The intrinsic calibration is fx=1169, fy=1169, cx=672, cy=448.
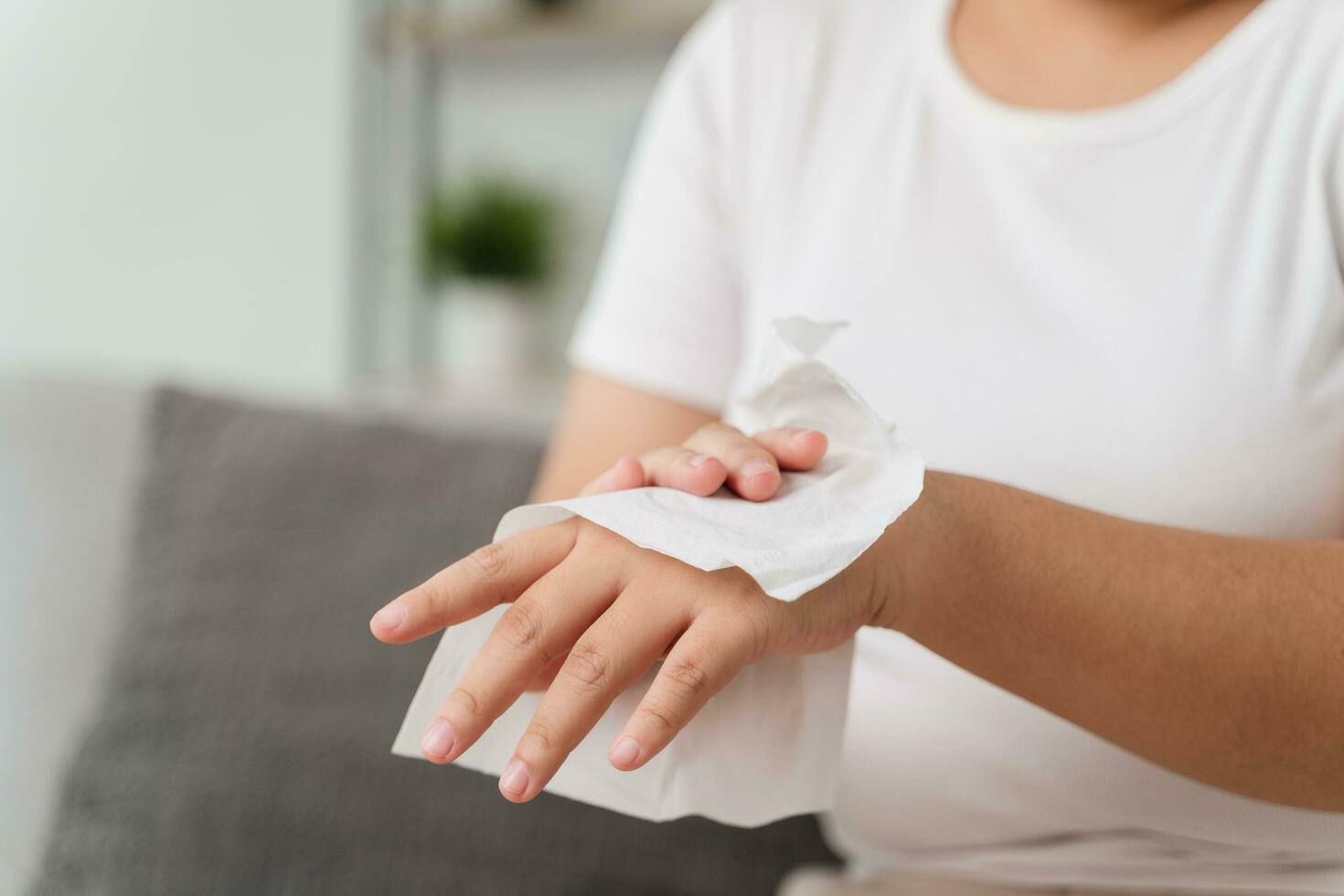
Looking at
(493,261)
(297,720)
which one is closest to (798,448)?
(297,720)

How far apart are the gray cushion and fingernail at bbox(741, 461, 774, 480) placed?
17.8 inches

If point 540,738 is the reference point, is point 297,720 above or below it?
below

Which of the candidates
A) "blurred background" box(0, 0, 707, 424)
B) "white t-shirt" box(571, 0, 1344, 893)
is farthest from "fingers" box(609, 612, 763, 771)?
"blurred background" box(0, 0, 707, 424)

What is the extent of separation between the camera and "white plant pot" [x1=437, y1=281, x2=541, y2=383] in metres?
2.02

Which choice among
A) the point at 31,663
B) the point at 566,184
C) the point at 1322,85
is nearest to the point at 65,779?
the point at 31,663

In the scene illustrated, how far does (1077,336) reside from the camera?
596 millimetres

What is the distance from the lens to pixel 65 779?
29.8 inches

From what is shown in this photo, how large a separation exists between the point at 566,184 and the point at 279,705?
4.79 feet

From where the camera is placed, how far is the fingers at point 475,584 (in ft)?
1.20

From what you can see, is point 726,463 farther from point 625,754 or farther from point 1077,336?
point 1077,336

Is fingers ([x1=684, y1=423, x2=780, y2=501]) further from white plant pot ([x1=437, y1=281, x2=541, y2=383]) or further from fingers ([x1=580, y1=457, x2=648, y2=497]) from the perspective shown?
white plant pot ([x1=437, y1=281, x2=541, y2=383])

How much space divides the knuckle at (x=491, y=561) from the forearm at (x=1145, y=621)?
0.46ft

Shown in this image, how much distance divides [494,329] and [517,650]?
1711mm

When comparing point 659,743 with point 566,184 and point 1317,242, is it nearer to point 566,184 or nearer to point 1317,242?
point 1317,242
